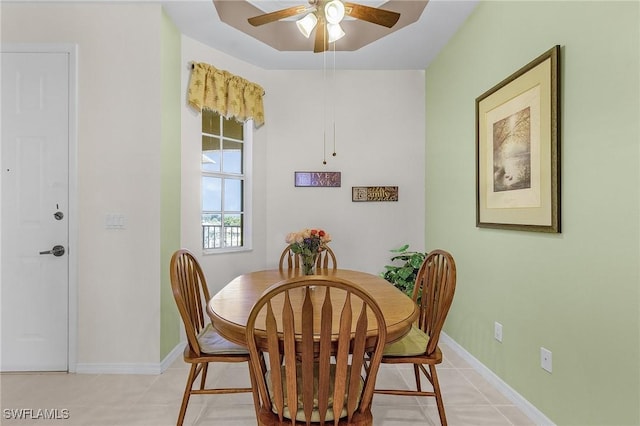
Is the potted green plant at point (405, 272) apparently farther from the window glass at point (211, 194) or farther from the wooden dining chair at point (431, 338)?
the window glass at point (211, 194)

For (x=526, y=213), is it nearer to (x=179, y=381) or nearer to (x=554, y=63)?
(x=554, y=63)

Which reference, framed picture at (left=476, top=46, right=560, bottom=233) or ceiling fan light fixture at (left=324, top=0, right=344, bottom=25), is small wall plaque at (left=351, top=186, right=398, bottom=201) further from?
ceiling fan light fixture at (left=324, top=0, right=344, bottom=25)

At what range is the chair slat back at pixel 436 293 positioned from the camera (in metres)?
1.61

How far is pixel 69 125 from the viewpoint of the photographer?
240 centimetres

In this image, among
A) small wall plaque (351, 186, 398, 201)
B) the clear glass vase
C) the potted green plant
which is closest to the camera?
the clear glass vase

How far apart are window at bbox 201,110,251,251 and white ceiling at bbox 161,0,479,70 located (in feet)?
2.15

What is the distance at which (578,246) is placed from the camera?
1557 mm

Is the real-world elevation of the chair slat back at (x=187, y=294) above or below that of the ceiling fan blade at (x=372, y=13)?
below

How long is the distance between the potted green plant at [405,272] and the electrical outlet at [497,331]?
869 mm

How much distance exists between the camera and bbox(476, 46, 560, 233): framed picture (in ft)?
5.55

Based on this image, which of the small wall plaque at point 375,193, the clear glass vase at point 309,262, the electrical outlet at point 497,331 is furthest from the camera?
the small wall plaque at point 375,193

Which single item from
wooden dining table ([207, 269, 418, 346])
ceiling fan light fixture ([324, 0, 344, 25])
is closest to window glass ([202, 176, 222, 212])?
wooden dining table ([207, 269, 418, 346])

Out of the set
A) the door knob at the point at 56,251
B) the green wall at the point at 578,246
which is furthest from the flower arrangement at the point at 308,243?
the door knob at the point at 56,251

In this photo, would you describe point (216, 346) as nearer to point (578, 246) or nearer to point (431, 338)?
point (431, 338)
